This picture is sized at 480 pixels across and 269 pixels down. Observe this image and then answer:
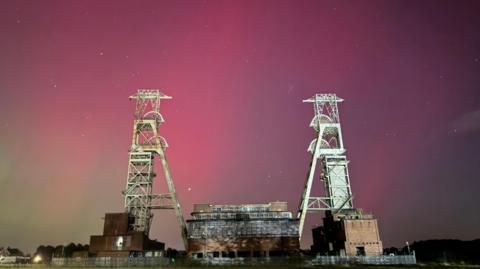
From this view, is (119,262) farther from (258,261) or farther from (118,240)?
(258,261)

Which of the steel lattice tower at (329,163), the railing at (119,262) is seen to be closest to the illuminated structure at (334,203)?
the steel lattice tower at (329,163)

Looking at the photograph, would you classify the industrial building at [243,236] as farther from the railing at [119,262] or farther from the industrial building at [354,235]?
the railing at [119,262]

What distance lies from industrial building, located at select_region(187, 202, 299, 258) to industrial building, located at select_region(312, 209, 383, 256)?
8343mm

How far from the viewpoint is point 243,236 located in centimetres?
6662

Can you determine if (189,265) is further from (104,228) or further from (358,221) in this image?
(358,221)

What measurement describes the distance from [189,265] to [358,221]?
33306 mm

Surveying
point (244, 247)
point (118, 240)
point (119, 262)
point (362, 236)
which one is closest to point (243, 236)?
point (244, 247)

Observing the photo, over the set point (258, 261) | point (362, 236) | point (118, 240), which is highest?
point (118, 240)

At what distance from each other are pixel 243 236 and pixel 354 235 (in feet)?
67.2

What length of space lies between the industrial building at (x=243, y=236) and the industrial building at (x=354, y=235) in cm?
834

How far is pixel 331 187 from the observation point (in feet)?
258

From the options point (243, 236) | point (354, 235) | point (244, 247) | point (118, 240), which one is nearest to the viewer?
point (118, 240)

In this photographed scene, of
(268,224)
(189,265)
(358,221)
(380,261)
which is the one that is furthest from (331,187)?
(189,265)

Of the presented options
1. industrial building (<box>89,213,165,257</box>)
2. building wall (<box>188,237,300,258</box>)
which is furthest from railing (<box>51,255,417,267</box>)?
building wall (<box>188,237,300,258</box>)
